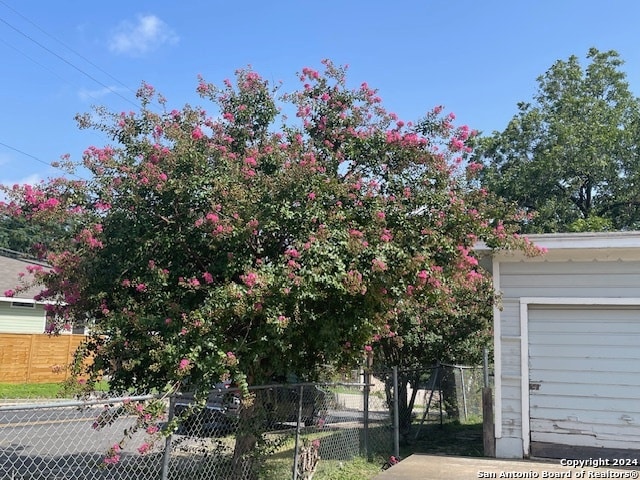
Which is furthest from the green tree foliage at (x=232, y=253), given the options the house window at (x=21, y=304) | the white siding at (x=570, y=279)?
the house window at (x=21, y=304)

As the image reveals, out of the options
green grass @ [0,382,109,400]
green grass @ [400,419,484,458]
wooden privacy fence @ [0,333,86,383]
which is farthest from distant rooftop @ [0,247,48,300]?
green grass @ [400,419,484,458]

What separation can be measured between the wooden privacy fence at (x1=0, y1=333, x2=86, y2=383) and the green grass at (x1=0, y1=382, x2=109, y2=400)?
1.70 feet

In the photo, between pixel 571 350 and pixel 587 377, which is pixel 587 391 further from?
pixel 571 350

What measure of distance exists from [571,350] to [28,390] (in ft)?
47.3

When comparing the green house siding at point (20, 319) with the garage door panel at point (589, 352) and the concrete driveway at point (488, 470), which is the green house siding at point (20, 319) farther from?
the garage door panel at point (589, 352)

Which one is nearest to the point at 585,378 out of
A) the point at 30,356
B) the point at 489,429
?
the point at 489,429

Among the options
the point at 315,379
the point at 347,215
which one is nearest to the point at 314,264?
the point at 347,215

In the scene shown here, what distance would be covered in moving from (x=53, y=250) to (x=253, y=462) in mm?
3045

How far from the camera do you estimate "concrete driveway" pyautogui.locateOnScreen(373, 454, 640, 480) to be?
21.0 feet

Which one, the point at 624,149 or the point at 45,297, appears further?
the point at 624,149

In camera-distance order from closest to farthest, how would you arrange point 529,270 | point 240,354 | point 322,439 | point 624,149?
point 240,354 → point 322,439 → point 529,270 → point 624,149

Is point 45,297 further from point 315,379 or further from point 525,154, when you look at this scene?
point 525,154

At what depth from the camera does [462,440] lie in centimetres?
1063

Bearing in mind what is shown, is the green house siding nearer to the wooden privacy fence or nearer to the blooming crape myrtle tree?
the wooden privacy fence
